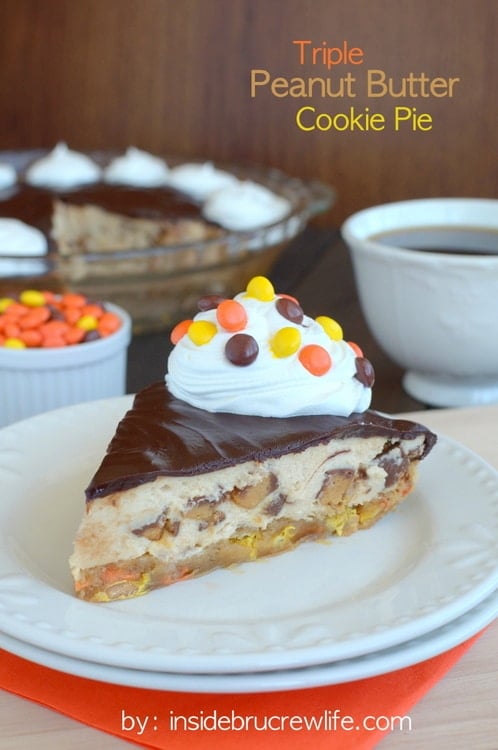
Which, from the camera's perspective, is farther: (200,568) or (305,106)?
(305,106)

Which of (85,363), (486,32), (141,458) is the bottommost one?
(85,363)

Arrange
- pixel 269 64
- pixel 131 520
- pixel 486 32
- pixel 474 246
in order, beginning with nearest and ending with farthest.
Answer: pixel 131 520 → pixel 474 246 → pixel 486 32 → pixel 269 64

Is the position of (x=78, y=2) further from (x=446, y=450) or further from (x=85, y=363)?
(x=446, y=450)

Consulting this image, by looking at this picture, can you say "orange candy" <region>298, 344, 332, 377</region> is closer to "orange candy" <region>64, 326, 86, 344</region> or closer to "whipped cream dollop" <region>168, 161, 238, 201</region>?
"orange candy" <region>64, 326, 86, 344</region>

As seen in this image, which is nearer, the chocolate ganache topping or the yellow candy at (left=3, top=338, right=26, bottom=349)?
the chocolate ganache topping

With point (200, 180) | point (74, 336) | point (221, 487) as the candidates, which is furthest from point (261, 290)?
point (200, 180)

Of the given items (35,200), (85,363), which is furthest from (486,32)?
(85,363)

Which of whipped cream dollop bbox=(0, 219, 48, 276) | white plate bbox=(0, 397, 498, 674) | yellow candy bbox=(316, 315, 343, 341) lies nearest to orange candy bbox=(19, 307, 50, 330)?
whipped cream dollop bbox=(0, 219, 48, 276)
